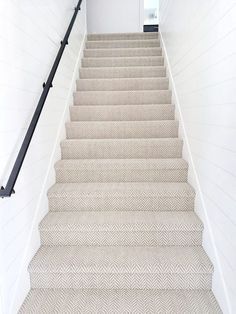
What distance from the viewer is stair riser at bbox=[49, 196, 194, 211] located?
2.05 metres

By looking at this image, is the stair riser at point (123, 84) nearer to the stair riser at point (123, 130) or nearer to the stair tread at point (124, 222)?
the stair riser at point (123, 130)

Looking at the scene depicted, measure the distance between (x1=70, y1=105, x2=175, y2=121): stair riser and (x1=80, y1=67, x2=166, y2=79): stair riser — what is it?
A: 715 millimetres

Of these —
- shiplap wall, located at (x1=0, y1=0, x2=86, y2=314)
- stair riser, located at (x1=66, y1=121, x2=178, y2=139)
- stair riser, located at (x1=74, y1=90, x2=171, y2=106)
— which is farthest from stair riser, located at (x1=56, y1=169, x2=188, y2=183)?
stair riser, located at (x1=74, y1=90, x2=171, y2=106)

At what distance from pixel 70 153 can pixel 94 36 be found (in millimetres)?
2588

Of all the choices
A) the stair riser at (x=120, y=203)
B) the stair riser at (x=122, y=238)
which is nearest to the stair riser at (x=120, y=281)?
the stair riser at (x=122, y=238)

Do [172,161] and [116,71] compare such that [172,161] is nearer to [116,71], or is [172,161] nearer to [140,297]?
[140,297]

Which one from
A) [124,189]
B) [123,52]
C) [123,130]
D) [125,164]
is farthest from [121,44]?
[124,189]

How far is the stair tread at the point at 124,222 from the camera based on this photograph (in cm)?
184

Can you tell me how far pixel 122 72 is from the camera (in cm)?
335

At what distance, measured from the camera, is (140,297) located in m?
1.56

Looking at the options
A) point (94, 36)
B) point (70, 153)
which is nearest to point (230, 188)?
point (70, 153)

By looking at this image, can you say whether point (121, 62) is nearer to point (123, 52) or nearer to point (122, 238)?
point (123, 52)

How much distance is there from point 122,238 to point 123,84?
1.94 m

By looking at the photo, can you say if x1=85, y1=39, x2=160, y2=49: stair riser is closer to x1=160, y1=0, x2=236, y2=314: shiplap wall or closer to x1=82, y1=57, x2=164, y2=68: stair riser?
x1=82, y1=57, x2=164, y2=68: stair riser
